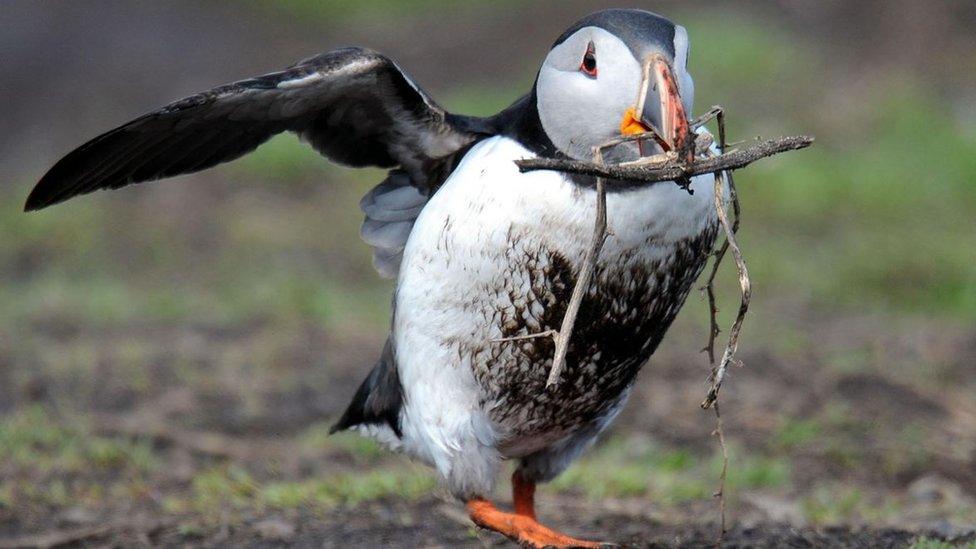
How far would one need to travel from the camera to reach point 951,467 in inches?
242

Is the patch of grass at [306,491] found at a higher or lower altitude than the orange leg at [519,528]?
higher

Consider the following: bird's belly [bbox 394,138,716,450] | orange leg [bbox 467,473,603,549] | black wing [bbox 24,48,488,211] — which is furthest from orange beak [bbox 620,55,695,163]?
orange leg [bbox 467,473,603,549]

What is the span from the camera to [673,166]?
3.73m

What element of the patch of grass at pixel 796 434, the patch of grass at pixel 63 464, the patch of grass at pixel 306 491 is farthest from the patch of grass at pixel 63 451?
the patch of grass at pixel 796 434

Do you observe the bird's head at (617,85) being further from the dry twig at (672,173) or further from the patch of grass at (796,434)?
the patch of grass at (796,434)

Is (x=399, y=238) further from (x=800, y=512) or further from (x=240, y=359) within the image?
(x=240, y=359)

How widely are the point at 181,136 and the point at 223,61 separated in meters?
9.53

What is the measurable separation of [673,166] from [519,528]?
4.66 feet

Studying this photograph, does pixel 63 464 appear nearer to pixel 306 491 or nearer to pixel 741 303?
pixel 306 491

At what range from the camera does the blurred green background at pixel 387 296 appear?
598cm

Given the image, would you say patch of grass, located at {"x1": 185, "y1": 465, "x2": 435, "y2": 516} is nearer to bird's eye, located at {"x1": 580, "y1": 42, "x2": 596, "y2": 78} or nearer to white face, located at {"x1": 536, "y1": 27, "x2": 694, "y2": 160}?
white face, located at {"x1": 536, "y1": 27, "x2": 694, "y2": 160}

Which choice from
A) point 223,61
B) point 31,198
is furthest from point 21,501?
point 223,61

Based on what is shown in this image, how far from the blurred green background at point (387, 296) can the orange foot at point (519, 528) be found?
1.65 ft

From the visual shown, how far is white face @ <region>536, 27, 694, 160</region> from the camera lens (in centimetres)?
395
